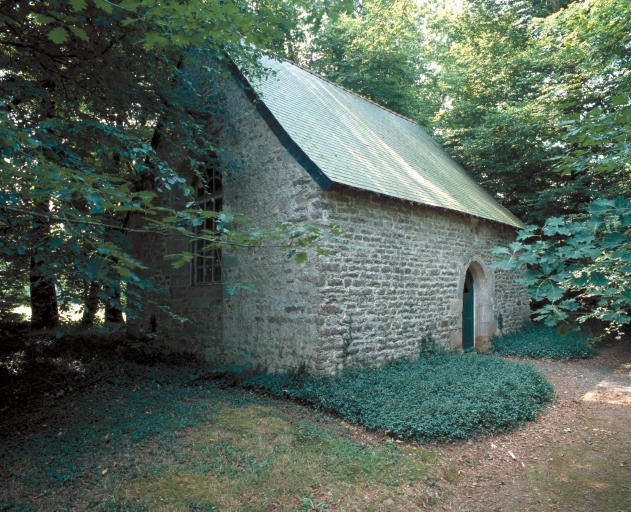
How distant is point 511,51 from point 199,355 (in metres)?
15.9

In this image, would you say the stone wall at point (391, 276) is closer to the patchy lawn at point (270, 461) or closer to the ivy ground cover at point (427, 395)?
the ivy ground cover at point (427, 395)

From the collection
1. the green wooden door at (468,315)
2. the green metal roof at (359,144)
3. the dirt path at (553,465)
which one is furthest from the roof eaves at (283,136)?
the green wooden door at (468,315)

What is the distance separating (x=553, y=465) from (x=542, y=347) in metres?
7.00

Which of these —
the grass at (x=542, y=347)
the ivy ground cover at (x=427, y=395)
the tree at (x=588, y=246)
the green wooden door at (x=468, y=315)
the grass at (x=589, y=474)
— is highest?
the tree at (x=588, y=246)

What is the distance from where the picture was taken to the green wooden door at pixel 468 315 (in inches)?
457

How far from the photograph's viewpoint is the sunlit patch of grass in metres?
3.99

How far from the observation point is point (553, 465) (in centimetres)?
520

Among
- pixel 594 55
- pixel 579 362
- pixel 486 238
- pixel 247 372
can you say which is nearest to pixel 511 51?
pixel 594 55

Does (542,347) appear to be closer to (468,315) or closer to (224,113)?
(468,315)

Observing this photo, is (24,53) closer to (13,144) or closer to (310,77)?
(13,144)

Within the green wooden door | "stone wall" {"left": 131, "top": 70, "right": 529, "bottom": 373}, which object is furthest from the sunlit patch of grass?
the green wooden door

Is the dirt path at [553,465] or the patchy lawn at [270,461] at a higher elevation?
the patchy lawn at [270,461]

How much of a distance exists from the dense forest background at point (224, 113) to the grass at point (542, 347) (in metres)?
1.30

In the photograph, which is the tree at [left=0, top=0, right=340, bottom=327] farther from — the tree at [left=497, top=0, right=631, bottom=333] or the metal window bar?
the tree at [left=497, top=0, right=631, bottom=333]
